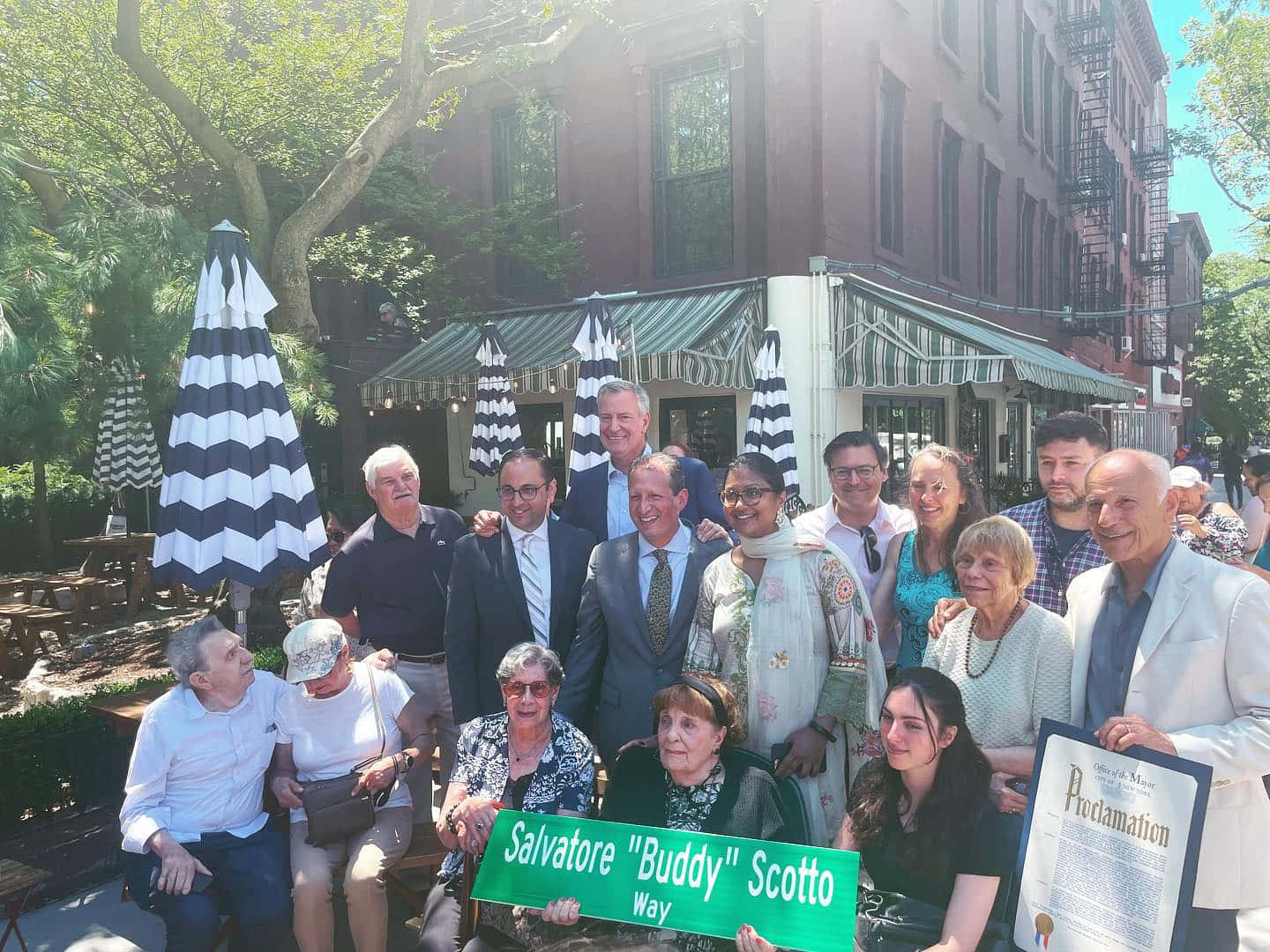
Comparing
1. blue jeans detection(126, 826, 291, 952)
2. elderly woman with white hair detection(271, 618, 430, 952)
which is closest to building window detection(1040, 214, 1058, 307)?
elderly woman with white hair detection(271, 618, 430, 952)

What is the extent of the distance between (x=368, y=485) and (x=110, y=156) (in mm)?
8128

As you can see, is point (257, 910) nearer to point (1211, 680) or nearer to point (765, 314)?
point (1211, 680)

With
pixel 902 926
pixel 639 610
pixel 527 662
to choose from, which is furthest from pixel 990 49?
pixel 902 926

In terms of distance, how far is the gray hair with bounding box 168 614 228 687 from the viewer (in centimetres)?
350

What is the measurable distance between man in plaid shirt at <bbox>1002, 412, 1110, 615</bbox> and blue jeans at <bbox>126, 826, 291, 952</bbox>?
3303 millimetres

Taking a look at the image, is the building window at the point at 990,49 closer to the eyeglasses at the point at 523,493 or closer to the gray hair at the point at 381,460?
the gray hair at the point at 381,460

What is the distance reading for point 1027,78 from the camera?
20.8 meters

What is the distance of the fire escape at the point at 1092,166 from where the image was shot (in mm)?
23234

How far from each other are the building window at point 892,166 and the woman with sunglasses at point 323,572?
1039 cm

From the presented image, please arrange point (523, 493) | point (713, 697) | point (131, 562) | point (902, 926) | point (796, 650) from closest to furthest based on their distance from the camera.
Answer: point (902, 926) → point (713, 697) → point (796, 650) → point (523, 493) → point (131, 562)

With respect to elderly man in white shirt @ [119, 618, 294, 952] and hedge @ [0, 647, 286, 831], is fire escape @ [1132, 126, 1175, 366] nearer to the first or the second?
hedge @ [0, 647, 286, 831]

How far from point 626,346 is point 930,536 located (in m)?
7.69

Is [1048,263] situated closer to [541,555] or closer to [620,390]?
[620,390]

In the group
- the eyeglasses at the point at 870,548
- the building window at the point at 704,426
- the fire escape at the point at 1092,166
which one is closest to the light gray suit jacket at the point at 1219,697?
the eyeglasses at the point at 870,548
